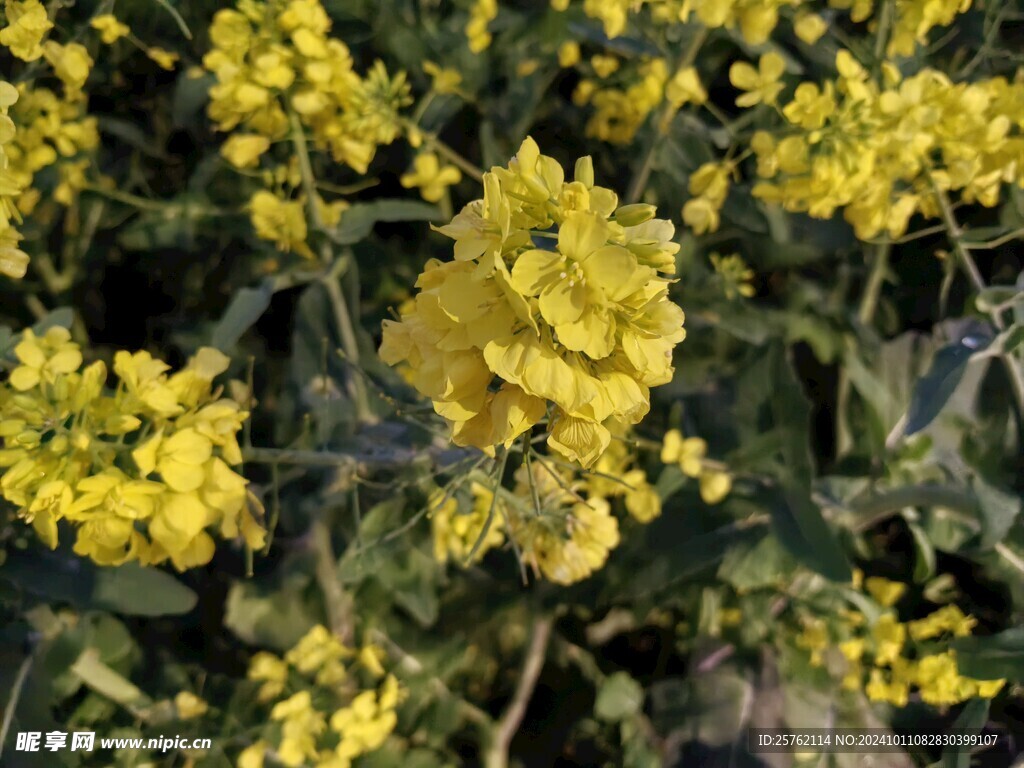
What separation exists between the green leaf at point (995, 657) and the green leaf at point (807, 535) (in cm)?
24

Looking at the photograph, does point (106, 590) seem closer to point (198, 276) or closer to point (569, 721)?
point (198, 276)

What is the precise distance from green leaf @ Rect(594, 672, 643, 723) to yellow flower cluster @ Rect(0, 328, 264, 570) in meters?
0.95

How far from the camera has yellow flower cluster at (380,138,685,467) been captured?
2.10ft

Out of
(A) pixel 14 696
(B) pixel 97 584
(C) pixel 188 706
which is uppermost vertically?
(B) pixel 97 584

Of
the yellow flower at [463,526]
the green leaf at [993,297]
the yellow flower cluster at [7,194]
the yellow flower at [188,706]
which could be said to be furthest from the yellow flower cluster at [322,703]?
the green leaf at [993,297]

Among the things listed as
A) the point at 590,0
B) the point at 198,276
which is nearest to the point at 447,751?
the point at 198,276

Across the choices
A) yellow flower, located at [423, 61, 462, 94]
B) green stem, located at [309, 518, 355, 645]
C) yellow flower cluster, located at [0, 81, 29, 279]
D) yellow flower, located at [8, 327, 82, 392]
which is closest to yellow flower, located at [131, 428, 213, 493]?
yellow flower, located at [8, 327, 82, 392]

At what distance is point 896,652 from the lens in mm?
1529

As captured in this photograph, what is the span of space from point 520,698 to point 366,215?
3.68 ft

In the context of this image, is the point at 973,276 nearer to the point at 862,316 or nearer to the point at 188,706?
the point at 862,316

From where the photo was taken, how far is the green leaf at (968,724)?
1.24m

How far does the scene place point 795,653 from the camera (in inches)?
65.7

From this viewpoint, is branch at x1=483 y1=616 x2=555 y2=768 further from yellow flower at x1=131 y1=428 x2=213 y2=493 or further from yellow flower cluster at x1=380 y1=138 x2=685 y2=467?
yellow flower cluster at x1=380 y1=138 x2=685 y2=467

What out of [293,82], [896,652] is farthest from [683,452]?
[293,82]
